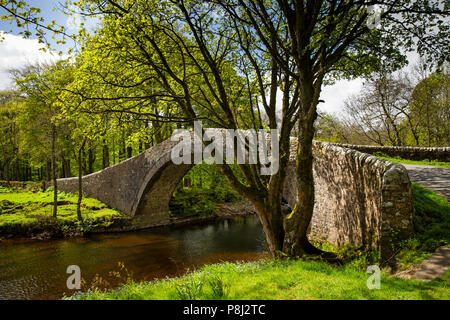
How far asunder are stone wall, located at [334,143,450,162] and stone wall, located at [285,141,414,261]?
394cm

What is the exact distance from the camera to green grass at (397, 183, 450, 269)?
391 cm

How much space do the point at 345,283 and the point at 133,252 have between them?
10098 millimetres

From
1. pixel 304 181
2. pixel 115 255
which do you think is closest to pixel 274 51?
pixel 304 181

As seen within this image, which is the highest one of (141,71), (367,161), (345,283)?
(141,71)

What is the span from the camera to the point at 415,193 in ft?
17.9

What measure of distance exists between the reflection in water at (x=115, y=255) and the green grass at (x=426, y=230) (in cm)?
642

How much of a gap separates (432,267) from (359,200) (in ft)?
6.84

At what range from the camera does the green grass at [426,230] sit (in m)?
3.91

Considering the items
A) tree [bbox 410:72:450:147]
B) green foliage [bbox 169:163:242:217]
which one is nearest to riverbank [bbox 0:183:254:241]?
green foliage [bbox 169:163:242:217]

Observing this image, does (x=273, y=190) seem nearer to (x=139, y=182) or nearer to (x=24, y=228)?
(x=139, y=182)

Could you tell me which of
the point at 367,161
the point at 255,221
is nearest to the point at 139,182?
the point at 255,221

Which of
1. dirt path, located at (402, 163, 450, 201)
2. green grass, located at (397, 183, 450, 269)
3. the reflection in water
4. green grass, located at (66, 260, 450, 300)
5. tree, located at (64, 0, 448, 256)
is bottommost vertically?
the reflection in water

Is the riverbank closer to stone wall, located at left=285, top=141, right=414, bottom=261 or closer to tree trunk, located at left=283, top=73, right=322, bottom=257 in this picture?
stone wall, located at left=285, top=141, right=414, bottom=261

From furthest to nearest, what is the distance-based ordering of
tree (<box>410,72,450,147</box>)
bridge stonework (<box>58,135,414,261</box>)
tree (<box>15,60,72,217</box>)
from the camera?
tree (<box>410,72,450,147</box>), tree (<box>15,60,72,217</box>), bridge stonework (<box>58,135,414,261</box>)
